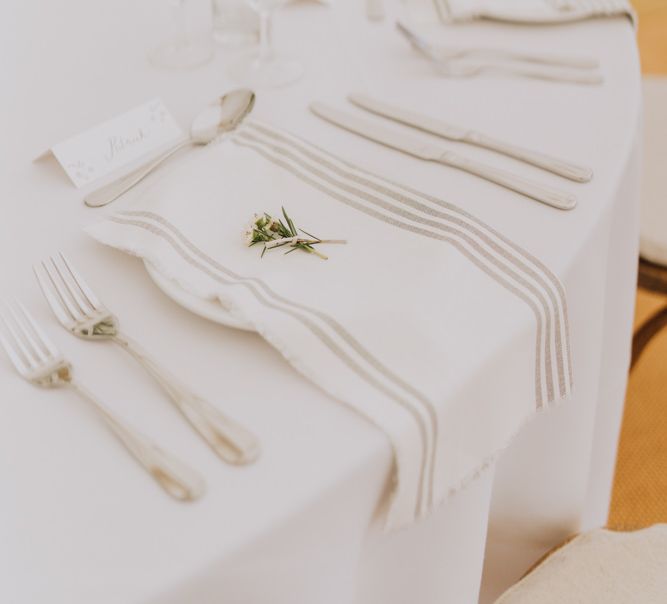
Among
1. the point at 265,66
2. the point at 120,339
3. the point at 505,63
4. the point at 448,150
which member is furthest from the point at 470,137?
the point at 120,339

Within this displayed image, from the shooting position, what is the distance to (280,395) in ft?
1.60

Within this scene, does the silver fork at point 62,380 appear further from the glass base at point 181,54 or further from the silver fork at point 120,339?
the glass base at point 181,54

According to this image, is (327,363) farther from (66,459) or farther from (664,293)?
(664,293)

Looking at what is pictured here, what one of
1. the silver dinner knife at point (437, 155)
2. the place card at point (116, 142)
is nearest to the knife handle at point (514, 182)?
the silver dinner knife at point (437, 155)

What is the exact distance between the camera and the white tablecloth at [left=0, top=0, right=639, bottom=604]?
424 mm

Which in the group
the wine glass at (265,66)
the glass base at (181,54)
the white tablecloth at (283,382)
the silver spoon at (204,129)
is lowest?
the white tablecloth at (283,382)

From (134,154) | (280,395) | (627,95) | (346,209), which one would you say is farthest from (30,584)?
(627,95)

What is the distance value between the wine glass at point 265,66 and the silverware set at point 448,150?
9 centimetres

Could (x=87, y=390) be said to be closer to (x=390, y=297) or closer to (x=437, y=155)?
(x=390, y=297)

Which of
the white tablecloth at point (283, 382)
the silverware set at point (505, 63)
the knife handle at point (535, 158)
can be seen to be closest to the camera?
the white tablecloth at point (283, 382)

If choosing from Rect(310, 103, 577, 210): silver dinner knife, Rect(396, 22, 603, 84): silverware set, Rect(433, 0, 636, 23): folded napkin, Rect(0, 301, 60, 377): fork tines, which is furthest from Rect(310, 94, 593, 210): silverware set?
Rect(0, 301, 60, 377): fork tines

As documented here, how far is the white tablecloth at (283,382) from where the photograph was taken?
0.42 meters

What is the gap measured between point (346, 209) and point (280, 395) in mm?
198

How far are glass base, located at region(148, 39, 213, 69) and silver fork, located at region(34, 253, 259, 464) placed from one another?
401mm
